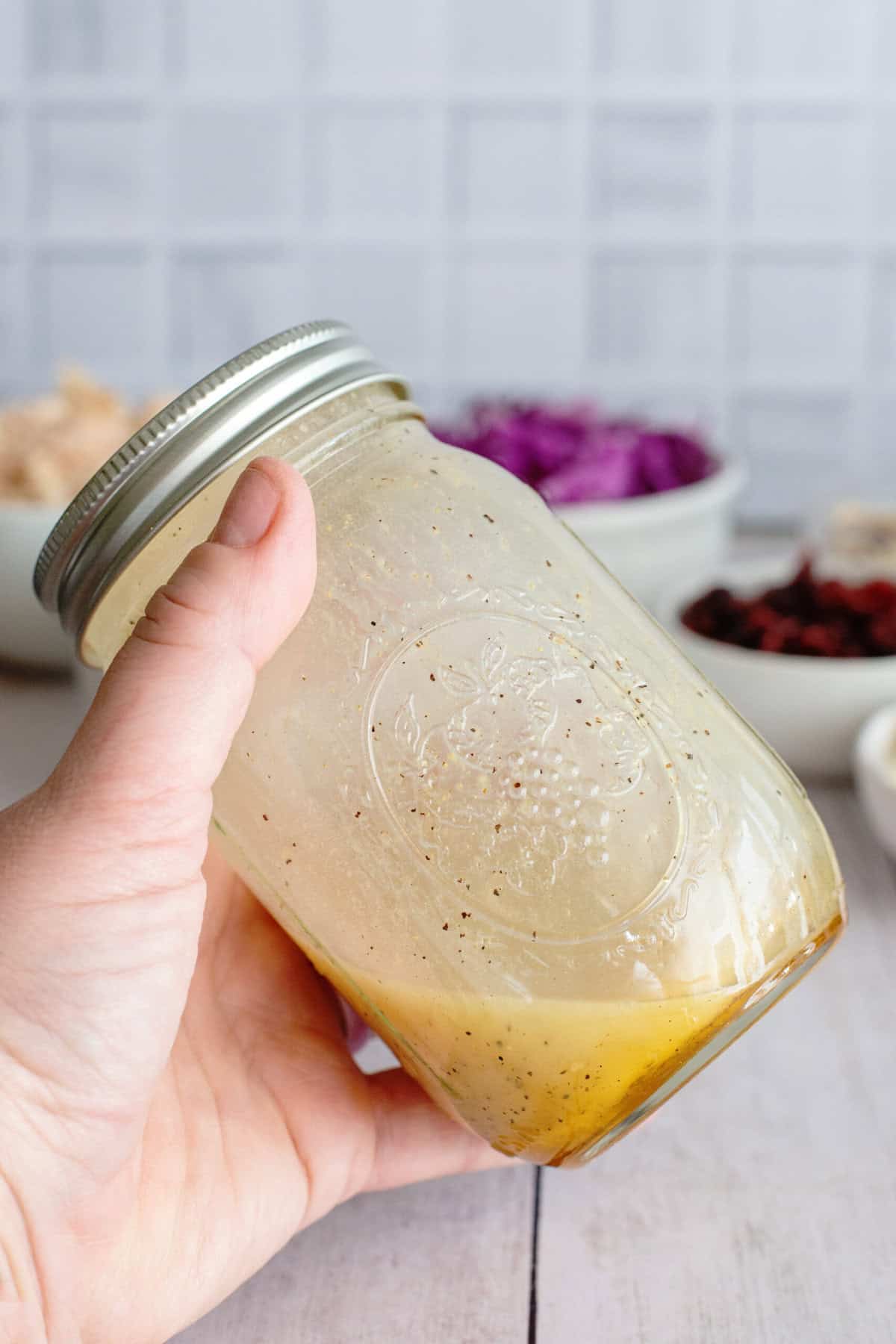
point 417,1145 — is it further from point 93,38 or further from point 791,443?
point 93,38

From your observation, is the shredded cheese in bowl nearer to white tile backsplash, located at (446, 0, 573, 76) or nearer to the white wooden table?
the white wooden table

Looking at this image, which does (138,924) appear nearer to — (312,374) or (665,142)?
(312,374)

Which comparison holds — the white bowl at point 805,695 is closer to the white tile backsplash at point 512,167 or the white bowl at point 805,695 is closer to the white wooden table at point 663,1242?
the white wooden table at point 663,1242

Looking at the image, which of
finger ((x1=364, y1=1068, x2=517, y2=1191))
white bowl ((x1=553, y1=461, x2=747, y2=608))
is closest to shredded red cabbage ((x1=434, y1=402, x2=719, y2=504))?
white bowl ((x1=553, y1=461, x2=747, y2=608))

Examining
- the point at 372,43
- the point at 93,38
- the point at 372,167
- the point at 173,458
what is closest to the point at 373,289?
the point at 372,167

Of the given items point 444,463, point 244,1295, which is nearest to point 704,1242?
point 244,1295
